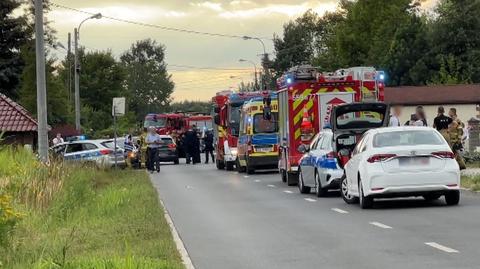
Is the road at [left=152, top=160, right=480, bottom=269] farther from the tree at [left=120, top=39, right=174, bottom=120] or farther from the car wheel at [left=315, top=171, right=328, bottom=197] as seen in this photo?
the tree at [left=120, top=39, right=174, bottom=120]

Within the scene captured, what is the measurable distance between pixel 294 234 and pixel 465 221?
291 cm

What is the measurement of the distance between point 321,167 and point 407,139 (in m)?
3.49

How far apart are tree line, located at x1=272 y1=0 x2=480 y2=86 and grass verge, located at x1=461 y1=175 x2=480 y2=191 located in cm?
5085

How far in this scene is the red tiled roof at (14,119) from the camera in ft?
121

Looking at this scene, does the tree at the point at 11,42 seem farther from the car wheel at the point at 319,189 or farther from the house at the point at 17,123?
the car wheel at the point at 319,189

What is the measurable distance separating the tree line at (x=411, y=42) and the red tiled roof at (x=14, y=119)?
4236 cm

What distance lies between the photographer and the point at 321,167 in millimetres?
20094

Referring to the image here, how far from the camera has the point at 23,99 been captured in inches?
1927

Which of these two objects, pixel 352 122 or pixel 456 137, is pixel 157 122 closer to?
pixel 456 137

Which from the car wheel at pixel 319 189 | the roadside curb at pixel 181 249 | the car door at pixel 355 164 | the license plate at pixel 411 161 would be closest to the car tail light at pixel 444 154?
the license plate at pixel 411 161

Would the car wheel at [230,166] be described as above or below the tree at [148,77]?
below

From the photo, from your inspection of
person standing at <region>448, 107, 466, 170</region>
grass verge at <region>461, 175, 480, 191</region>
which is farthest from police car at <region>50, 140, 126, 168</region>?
grass verge at <region>461, 175, 480, 191</region>

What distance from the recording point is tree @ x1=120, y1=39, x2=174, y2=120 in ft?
491

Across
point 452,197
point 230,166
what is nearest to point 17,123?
point 230,166
